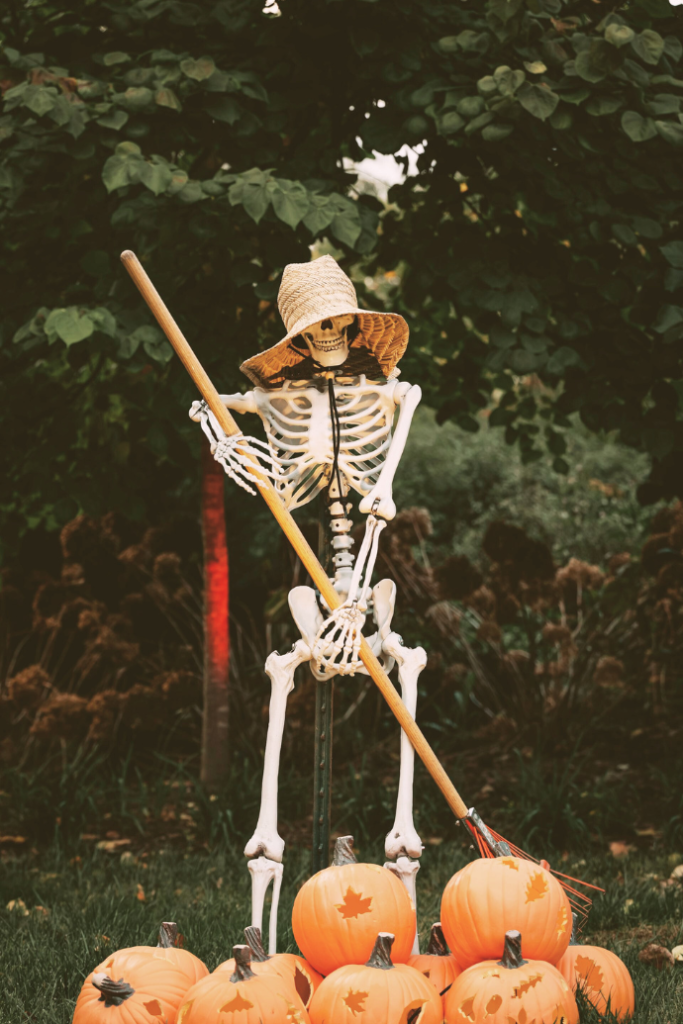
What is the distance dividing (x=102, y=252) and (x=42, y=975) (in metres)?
2.52

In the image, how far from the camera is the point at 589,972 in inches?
98.3

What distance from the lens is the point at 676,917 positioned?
3467 millimetres

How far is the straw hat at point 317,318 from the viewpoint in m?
2.82

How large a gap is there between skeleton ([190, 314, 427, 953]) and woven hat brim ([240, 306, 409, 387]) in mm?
48

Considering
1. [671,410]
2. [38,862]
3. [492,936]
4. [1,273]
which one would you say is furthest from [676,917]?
[1,273]

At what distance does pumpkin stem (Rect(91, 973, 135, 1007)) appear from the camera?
7.24 ft

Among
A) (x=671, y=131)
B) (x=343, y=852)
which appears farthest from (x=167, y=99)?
(x=343, y=852)

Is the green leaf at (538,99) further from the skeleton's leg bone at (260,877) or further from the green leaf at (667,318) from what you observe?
the skeleton's leg bone at (260,877)

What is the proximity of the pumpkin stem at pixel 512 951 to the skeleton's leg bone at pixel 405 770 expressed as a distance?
0.42 metres

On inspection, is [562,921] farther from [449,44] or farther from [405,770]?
[449,44]

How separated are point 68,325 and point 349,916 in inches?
80.4

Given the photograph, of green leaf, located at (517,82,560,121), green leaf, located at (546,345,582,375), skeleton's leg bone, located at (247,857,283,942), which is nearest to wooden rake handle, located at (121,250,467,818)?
skeleton's leg bone, located at (247,857,283,942)

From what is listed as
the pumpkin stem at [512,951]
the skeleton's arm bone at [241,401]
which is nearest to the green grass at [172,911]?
the pumpkin stem at [512,951]

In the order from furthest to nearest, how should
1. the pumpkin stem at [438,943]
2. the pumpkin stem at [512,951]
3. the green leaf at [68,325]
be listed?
the green leaf at [68,325] → the pumpkin stem at [438,943] → the pumpkin stem at [512,951]
